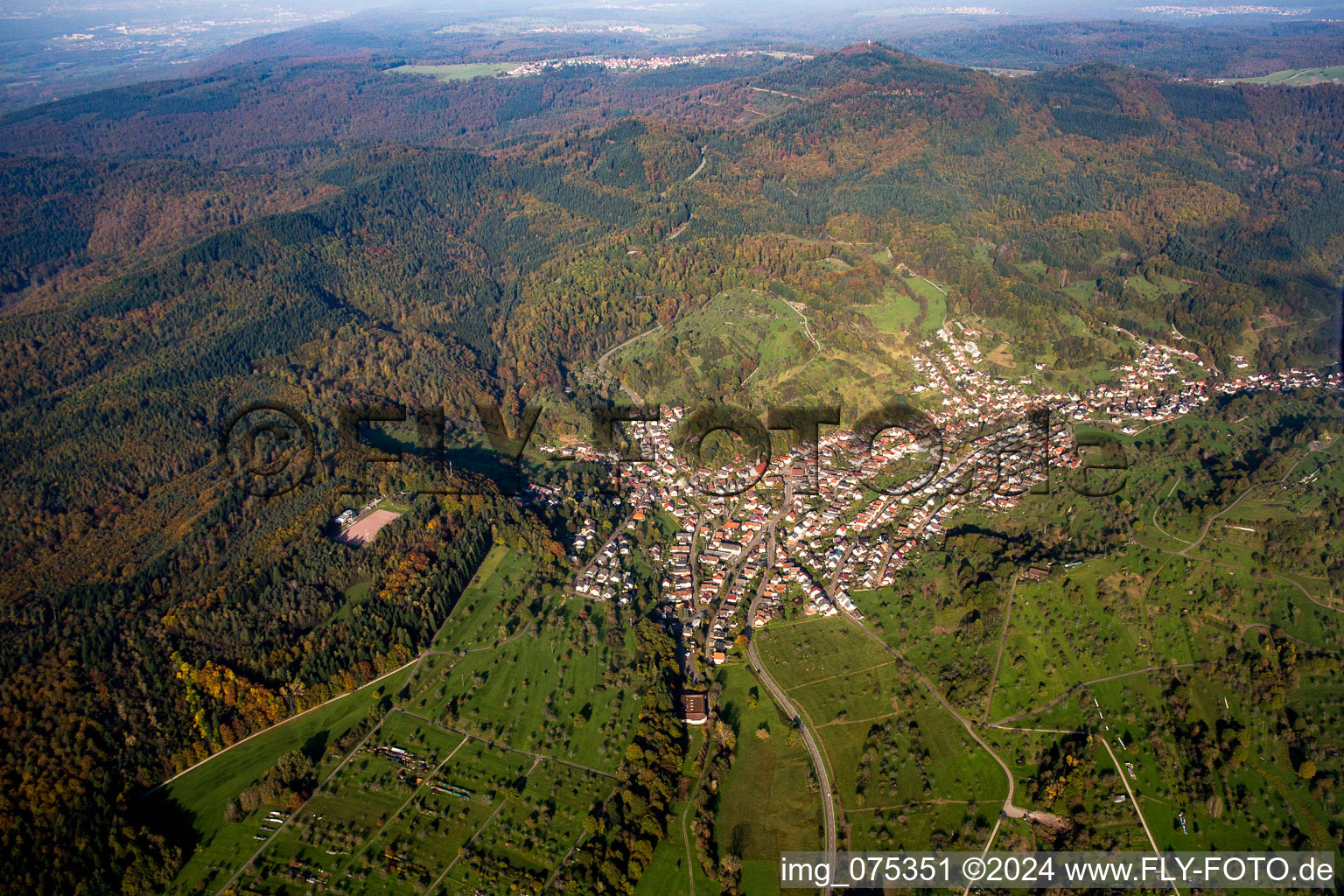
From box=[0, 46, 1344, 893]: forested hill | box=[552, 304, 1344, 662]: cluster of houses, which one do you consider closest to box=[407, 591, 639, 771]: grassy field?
box=[0, 46, 1344, 893]: forested hill

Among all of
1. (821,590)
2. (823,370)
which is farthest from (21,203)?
(821,590)

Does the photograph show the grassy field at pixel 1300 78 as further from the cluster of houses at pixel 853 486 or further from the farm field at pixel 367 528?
the farm field at pixel 367 528

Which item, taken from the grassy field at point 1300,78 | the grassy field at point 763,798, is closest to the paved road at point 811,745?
the grassy field at point 763,798

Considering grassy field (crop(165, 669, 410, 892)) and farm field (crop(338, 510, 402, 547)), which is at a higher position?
farm field (crop(338, 510, 402, 547))

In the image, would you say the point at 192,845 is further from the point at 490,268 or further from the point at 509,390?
the point at 490,268

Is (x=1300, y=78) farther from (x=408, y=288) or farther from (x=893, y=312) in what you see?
(x=408, y=288)

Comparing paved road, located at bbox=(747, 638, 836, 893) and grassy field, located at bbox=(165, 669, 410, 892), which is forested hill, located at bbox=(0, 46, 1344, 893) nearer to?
grassy field, located at bbox=(165, 669, 410, 892)

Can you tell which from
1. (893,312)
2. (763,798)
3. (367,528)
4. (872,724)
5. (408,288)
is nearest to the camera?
(763,798)

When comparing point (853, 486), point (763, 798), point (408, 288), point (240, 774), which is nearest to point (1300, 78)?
point (853, 486)
